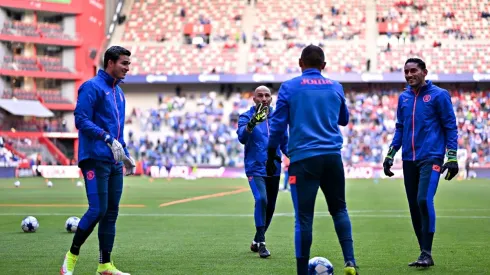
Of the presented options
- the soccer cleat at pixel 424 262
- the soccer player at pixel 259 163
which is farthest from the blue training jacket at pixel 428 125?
the soccer player at pixel 259 163

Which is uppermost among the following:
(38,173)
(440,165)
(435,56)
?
(435,56)

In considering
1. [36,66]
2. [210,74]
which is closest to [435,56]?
[210,74]

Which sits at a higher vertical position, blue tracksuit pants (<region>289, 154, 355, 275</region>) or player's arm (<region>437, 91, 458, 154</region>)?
player's arm (<region>437, 91, 458, 154</region>)

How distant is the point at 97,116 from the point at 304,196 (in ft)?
8.35

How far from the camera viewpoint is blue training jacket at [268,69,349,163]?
26.2ft

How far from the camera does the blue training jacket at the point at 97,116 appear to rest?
29.0 feet

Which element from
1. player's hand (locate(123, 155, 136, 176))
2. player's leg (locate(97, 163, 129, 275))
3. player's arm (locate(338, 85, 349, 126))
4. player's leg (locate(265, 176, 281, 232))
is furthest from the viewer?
player's leg (locate(265, 176, 281, 232))

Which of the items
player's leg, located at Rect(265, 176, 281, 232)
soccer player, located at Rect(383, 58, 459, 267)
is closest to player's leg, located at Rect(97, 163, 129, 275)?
player's leg, located at Rect(265, 176, 281, 232)

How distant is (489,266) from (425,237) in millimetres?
827

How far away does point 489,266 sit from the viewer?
9.95m

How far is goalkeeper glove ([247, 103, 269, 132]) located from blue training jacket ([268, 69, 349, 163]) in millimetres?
3037

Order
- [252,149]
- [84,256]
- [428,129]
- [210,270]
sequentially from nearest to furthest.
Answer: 1. [210,270]
2. [428,129]
3. [84,256]
4. [252,149]

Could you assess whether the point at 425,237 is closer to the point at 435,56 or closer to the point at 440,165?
the point at 440,165

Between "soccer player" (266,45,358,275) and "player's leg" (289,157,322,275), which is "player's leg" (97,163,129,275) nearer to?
"soccer player" (266,45,358,275)
